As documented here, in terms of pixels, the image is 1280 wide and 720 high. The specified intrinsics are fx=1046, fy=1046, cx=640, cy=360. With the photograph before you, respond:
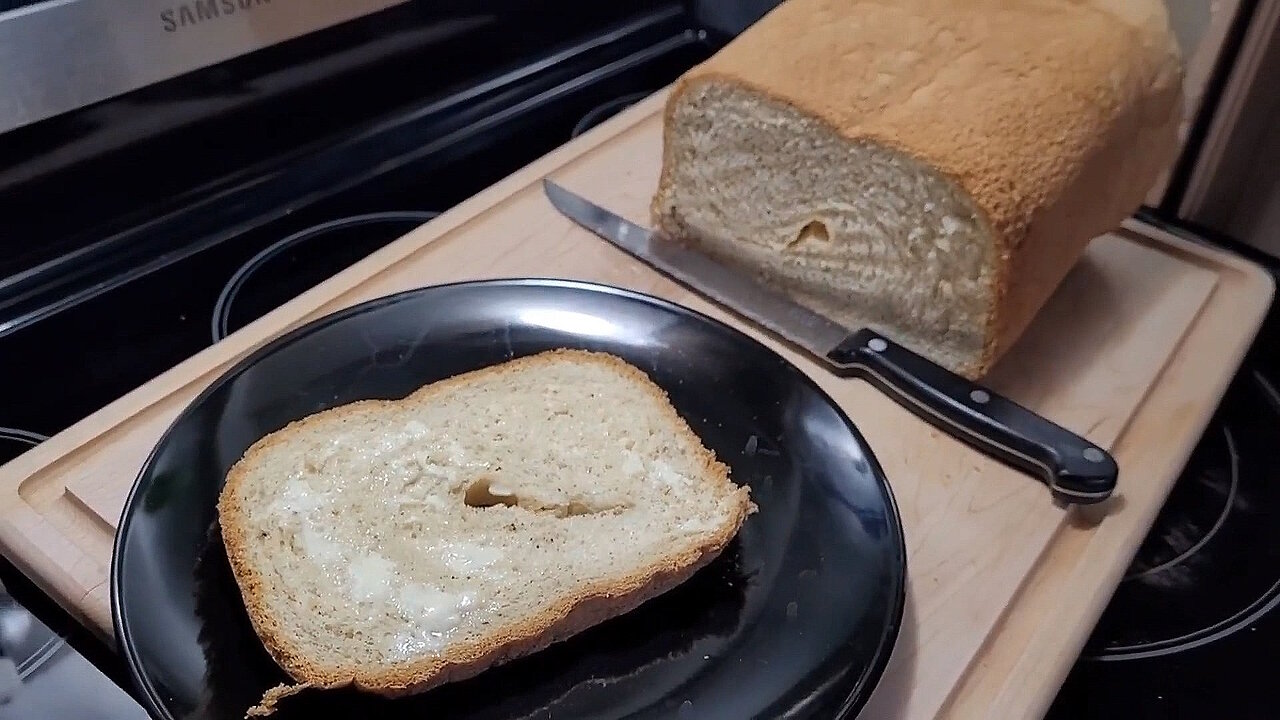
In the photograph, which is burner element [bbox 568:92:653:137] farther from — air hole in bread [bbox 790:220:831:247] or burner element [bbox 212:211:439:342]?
air hole in bread [bbox 790:220:831:247]

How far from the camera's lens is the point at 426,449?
0.94m

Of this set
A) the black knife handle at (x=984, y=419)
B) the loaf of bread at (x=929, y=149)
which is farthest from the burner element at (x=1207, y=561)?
the loaf of bread at (x=929, y=149)

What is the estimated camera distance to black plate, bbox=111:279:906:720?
31.2 inches

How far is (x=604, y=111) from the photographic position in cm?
163

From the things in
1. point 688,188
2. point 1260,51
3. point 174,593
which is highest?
point 1260,51

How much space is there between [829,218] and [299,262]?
662 millimetres

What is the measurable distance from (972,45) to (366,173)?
2.66 feet

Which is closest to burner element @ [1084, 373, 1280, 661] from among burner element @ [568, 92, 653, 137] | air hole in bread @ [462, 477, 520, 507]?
air hole in bread @ [462, 477, 520, 507]

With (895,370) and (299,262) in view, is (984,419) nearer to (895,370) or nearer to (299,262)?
(895,370)

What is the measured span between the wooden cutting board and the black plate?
10 cm

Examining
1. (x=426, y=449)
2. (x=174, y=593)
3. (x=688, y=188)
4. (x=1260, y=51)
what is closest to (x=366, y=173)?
(x=688, y=188)

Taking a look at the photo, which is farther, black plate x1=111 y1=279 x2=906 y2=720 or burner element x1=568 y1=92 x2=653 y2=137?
burner element x1=568 y1=92 x2=653 y2=137

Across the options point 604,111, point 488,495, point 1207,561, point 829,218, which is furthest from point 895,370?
point 604,111

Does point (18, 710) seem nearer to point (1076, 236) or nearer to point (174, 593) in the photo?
point (174, 593)
